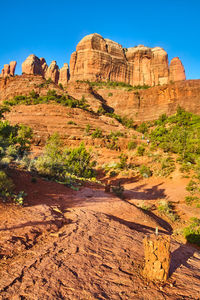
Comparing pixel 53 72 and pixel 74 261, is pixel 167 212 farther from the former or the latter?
pixel 53 72

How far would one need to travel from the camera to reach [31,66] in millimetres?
76312

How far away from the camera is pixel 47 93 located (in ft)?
116

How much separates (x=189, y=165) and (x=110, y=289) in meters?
16.2

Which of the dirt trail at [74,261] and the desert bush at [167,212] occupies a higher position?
the dirt trail at [74,261]

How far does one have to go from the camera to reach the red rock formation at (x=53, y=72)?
265 ft

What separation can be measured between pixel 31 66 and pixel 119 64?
40412 mm

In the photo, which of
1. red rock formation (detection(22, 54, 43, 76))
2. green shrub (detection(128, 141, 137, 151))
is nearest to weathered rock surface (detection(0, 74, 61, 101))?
green shrub (detection(128, 141, 137, 151))

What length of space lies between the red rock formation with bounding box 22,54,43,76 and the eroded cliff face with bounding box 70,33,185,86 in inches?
814

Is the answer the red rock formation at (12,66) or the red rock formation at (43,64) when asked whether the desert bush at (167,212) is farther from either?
the red rock formation at (12,66)

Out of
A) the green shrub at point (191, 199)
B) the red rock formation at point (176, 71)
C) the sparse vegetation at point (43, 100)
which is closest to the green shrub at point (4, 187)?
the green shrub at point (191, 199)

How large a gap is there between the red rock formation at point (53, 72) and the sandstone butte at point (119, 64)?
671 centimetres

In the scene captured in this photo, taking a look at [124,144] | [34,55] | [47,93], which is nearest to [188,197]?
[124,144]

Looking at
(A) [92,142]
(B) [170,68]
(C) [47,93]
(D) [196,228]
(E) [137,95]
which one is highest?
(B) [170,68]

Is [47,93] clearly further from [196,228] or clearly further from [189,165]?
[196,228]
